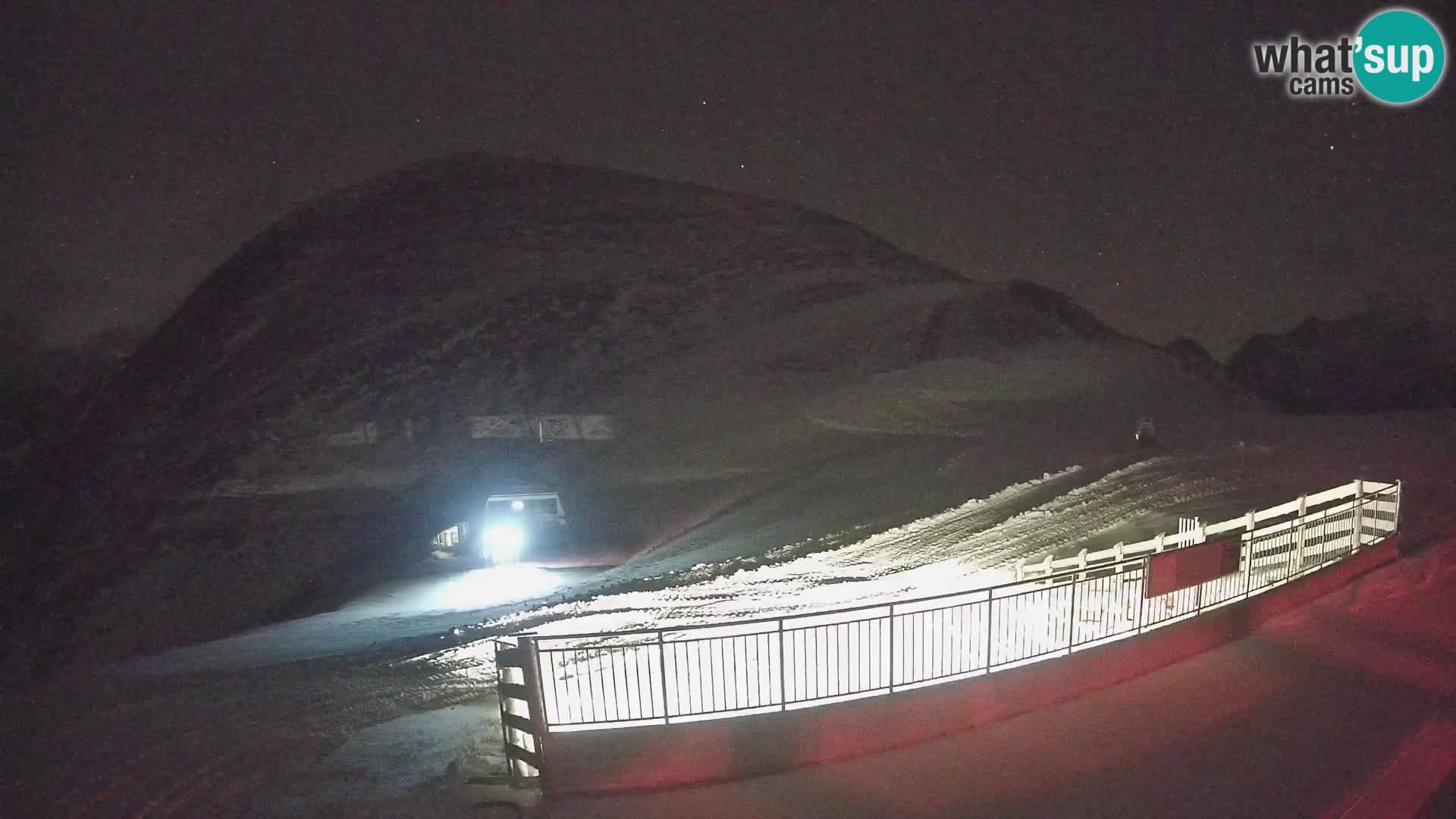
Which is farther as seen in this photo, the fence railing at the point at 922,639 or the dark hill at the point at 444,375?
the dark hill at the point at 444,375

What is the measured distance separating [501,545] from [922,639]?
13027mm

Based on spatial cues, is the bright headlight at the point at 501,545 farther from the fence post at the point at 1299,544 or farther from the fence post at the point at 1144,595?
the fence post at the point at 1299,544

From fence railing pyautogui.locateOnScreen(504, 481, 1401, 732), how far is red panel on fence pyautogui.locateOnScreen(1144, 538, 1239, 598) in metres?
0.06

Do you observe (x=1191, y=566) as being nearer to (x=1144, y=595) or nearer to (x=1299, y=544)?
(x=1144, y=595)

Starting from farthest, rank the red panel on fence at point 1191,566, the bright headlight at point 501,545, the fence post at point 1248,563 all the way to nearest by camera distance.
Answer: the bright headlight at point 501,545 → the fence post at point 1248,563 → the red panel on fence at point 1191,566

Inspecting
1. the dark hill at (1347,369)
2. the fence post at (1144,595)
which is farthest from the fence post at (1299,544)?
the dark hill at (1347,369)

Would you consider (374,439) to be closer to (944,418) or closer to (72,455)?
(72,455)

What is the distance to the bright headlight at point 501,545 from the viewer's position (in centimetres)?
1786

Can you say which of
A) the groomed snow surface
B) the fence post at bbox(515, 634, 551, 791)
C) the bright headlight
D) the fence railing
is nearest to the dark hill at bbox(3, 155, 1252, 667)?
the bright headlight

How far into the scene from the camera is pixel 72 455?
124 ft

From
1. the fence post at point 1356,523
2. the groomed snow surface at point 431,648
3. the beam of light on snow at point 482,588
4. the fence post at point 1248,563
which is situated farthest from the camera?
the beam of light on snow at point 482,588

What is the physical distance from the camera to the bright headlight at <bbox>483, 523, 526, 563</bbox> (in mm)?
17859

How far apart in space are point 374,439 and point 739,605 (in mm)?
25778

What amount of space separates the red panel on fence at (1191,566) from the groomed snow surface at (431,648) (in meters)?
3.75
